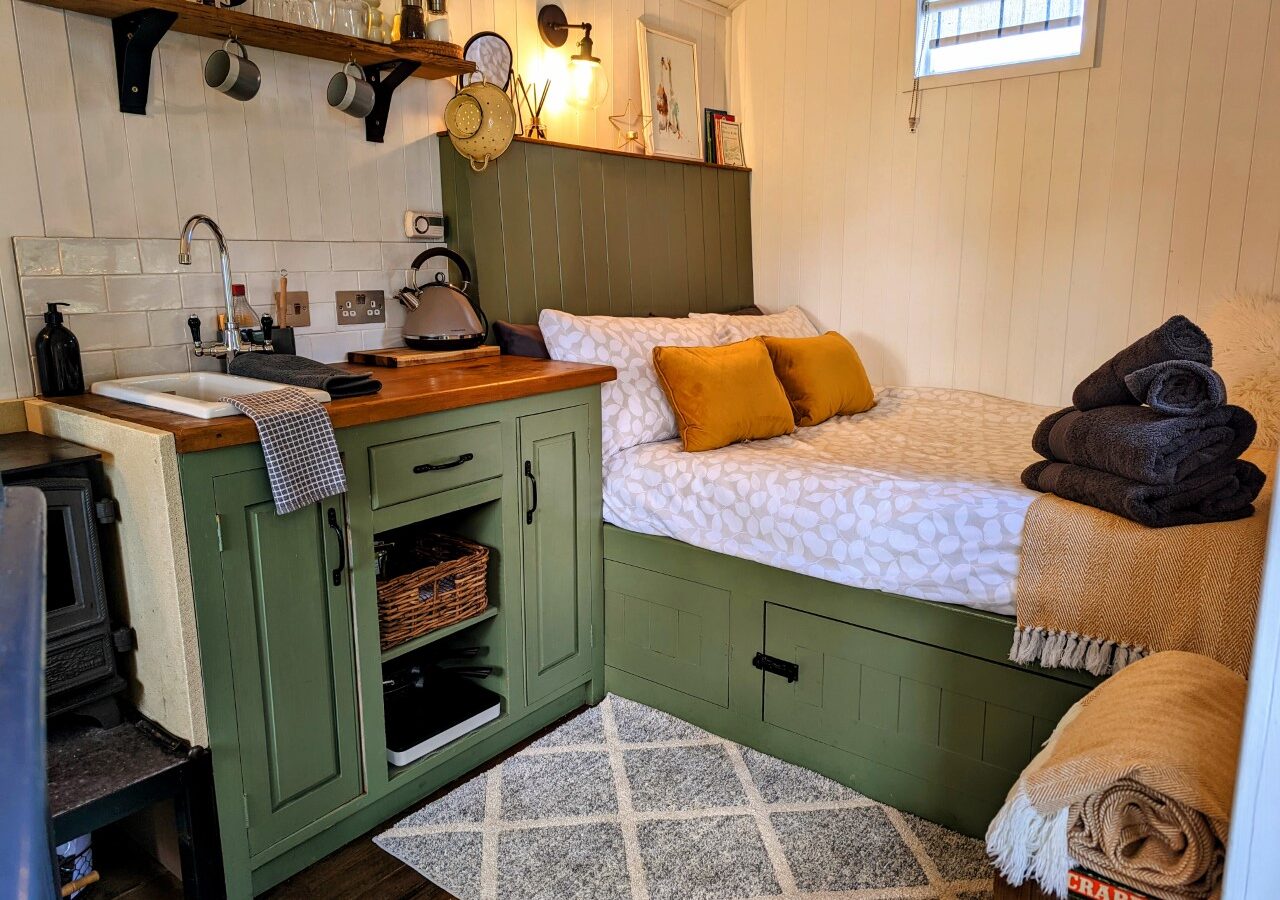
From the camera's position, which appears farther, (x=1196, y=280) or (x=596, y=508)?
(x=1196, y=280)

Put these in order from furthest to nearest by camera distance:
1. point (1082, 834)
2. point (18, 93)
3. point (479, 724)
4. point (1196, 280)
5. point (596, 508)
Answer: point (1196, 280) < point (596, 508) < point (479, 724) < point (18, 93) < point (1082, 834)

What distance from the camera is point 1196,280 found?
→ 283cm

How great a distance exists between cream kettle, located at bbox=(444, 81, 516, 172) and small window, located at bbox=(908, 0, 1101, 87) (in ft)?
5.34

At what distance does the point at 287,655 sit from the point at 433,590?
41cm

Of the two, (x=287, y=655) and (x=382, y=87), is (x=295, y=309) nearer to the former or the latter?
(x=382, y=87)

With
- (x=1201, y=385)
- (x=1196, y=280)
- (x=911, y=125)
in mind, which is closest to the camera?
(x=1201, y=385)

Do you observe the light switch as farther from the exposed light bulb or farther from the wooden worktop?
the exposed light bulb

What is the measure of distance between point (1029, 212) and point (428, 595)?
2434 millimetres

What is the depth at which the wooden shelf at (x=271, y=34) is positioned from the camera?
1881 millimetres

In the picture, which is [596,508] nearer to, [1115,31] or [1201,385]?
[1201,385]

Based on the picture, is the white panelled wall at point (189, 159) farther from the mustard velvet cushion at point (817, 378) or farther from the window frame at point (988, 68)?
the window frame at point (988, 68)

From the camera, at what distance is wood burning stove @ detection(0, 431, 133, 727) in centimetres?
160

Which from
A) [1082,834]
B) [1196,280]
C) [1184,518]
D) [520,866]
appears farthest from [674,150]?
[1082,834]

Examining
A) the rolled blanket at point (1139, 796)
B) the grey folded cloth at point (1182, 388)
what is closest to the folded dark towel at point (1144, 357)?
the grey folded cloth at point (1182, 388)
